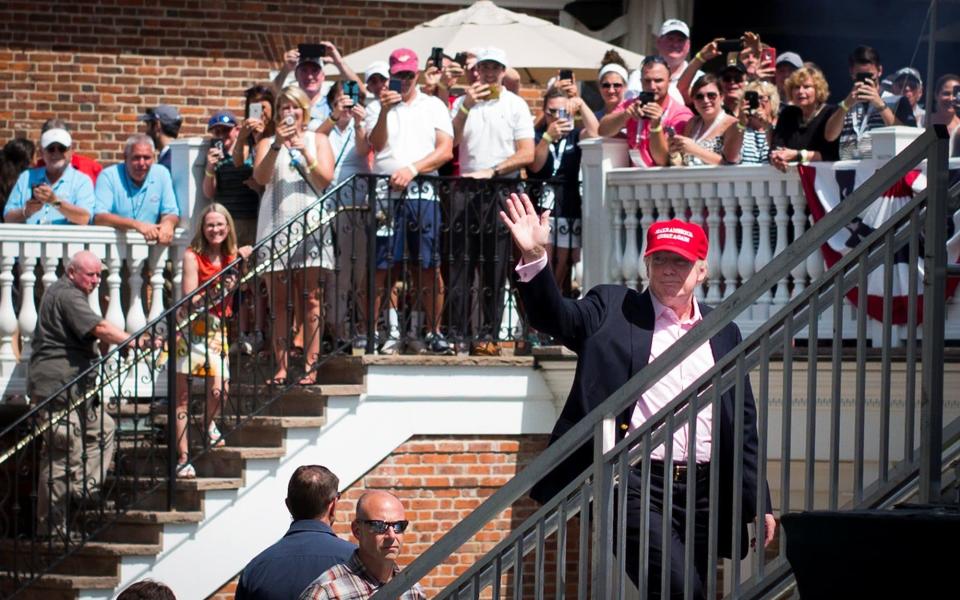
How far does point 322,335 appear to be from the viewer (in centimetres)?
1140

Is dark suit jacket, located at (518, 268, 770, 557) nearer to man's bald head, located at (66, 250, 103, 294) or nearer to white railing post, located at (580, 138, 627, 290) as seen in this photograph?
white railing post, located at (580, 138, 627, 290)

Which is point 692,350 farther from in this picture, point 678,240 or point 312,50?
point 312,50

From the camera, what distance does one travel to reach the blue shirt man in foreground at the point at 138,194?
12.3m

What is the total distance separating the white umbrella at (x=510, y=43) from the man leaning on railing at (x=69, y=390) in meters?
3.54

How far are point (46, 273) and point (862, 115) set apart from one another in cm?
545

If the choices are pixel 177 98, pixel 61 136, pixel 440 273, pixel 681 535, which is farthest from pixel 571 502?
pixel 177 98

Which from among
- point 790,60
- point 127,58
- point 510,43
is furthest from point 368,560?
point 127,58

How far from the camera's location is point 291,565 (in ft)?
22.0

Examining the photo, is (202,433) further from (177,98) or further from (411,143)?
(177,98)

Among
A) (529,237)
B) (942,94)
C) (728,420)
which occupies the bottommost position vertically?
(728,420)

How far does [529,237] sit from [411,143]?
559 centimetres

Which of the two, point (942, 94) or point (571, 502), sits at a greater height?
point (942, 94)

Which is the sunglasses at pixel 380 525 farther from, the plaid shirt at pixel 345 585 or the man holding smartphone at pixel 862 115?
the man holding smartphone at pixel 862 115

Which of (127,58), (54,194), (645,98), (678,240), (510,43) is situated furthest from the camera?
(127,58)
